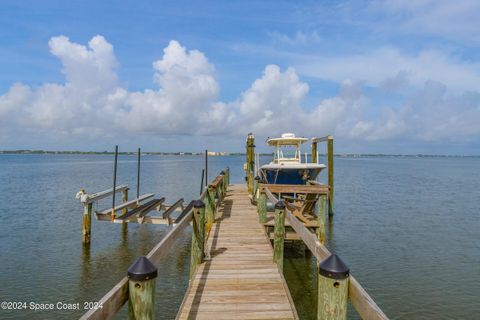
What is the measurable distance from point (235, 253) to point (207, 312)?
9.43 ft

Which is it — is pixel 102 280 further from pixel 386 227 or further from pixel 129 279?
pixel 386 227

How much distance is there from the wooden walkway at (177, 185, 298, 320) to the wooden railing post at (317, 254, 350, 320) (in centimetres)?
171

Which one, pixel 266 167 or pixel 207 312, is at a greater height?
pixel 266 167

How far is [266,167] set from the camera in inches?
766

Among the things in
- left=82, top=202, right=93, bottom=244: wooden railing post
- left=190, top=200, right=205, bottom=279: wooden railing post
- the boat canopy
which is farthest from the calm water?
the boat canopy

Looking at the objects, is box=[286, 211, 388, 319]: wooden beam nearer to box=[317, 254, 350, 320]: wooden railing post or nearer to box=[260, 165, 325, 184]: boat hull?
box=[317, 254, 350, 320]: wooden railing post

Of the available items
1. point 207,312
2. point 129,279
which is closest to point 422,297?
point 207,312

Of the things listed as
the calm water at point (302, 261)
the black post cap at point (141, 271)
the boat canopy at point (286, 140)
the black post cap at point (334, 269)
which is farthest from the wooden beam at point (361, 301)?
the boat canopy at point (286, 140)

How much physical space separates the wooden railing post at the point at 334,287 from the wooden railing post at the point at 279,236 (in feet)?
11.9

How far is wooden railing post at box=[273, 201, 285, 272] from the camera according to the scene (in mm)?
7059

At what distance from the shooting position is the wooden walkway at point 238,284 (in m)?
5.00

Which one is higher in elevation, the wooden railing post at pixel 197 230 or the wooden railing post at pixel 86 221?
the wooden railing post at pixel 197 230

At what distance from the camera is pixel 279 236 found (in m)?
7.21

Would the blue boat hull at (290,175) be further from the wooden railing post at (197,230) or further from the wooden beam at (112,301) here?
the wooden beam at (112,301)
